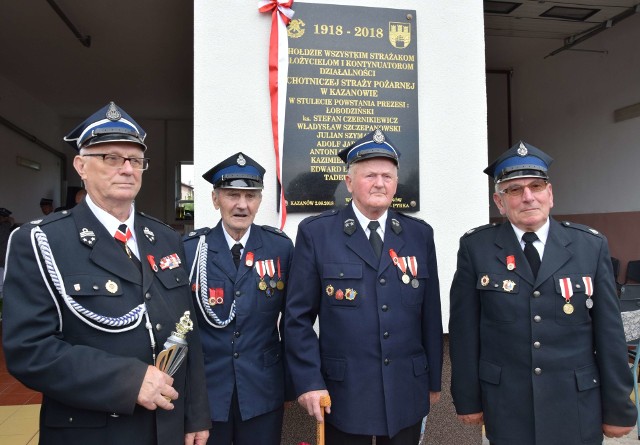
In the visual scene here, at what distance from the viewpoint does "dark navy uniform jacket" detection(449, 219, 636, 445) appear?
63.2 inches

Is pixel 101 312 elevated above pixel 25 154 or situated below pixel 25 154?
below

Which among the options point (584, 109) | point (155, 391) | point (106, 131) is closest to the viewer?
point (155, 391)

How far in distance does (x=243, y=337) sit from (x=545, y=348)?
1114mm

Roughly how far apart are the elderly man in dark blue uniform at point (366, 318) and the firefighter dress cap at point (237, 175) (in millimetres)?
328

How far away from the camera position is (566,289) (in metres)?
1.64

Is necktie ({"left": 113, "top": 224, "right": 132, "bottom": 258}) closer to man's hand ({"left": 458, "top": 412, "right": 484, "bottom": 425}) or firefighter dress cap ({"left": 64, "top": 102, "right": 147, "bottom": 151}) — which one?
firefighter dress cap ({"left": 64, "top": 102, "right": 147, "bottom": 151})

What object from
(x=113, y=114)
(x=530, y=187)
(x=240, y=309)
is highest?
(x=113, y=114)

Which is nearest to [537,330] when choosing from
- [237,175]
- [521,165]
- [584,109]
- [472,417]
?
[472,417]

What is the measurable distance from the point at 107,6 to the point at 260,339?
4650mm

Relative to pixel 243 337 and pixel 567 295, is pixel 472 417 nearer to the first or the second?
pixel 567 295

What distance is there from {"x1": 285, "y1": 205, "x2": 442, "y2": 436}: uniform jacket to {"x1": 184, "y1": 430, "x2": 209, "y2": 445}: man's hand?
0.35m


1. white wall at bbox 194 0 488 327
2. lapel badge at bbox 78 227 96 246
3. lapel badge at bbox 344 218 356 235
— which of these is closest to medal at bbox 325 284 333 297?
lapel badge at bbox 344 218 356 235

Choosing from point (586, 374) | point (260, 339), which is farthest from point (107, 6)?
point (586, 374)

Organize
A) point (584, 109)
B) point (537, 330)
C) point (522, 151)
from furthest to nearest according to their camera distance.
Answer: point (584, 109) < point (522, 151) < point (537, 330)
